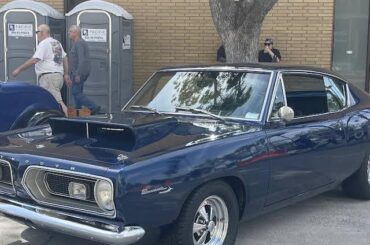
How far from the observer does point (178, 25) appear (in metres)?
11.9

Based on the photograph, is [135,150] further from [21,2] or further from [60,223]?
[21,2]

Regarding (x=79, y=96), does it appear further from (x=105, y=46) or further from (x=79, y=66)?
(x=105, y=46)

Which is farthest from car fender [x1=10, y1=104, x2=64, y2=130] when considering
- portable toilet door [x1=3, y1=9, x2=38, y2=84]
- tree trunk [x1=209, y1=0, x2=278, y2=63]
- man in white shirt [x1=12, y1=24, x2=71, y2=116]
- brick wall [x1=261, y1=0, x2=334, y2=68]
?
brick wall [x1=261, y1=0, x2=334, y2=68]

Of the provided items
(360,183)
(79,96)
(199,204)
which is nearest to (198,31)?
(79,96)

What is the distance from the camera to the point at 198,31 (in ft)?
38.8

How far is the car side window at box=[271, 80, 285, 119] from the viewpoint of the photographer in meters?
5.10

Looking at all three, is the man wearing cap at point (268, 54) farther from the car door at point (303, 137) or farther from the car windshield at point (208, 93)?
the car windshield at point (208, 93)

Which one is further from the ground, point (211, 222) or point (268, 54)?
point (268, 54)

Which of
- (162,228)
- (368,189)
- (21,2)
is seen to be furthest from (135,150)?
(21,2)

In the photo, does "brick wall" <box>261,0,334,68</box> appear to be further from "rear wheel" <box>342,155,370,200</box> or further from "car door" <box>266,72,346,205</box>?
"car door" <box>266,72,346,205</box>

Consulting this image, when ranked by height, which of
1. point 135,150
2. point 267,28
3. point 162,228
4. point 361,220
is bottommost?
point 361,220

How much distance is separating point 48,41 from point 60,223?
230 inches

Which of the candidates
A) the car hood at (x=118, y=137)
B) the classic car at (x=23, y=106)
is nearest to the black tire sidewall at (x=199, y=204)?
the car hood at (x=118, y=137)

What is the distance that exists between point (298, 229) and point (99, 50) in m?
6.60
